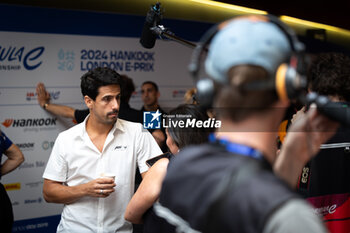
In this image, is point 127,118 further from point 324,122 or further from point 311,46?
point 311,46

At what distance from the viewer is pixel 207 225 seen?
72 centimetres

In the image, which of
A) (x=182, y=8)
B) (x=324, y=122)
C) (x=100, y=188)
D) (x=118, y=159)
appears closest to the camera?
(x=324, y=122)

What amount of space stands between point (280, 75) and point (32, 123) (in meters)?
3.36

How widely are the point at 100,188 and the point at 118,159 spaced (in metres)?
0.27

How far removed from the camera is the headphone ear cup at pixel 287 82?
71cm

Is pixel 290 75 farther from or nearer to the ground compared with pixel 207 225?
farther from the ground

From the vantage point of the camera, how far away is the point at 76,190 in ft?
6.65

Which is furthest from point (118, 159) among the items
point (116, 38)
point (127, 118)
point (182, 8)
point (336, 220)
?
point (182, 8)

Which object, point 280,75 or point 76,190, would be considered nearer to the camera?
point 280,75

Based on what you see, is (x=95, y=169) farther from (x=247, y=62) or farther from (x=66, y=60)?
(x=66, y=60)

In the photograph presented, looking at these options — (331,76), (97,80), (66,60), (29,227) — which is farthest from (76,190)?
(66,60)

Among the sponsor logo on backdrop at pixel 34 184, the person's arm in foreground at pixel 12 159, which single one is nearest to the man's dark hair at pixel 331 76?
the person's arm in foreground at pixel 12 159

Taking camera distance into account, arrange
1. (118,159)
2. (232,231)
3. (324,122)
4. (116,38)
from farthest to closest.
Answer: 1. (116,38)
2. (118,159)
3. (324,122)
4. (232,231)

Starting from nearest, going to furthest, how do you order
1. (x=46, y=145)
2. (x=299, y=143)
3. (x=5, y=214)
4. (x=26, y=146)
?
(x=299, y=143) → (x=5, y=214) → (x=26, y=146) → (x=46, y=145)
